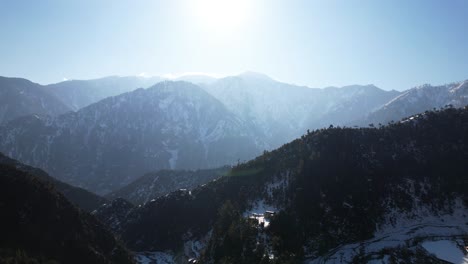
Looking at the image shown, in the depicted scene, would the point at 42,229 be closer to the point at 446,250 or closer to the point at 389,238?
the point at 389,238

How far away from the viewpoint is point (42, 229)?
149m

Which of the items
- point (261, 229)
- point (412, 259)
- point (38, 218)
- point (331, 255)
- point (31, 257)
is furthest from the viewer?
point (261, 229)

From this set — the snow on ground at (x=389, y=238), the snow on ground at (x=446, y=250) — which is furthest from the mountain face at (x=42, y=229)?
the snow on ground at (x=446, y=250)

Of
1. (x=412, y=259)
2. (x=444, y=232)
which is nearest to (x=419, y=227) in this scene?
(x=444, y=232)

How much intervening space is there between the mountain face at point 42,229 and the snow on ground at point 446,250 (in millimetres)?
133909

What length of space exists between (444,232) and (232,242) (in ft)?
337

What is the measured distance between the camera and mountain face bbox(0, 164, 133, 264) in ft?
449

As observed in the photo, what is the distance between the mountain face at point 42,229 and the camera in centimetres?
13675

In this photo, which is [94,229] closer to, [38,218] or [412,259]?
[38,218]

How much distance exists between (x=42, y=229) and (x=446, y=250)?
16578 centimetres

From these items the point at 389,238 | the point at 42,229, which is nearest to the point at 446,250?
the point at 389,238

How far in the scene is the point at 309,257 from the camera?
17775 cm

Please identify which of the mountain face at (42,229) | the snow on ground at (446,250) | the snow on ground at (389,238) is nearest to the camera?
the mountain face at (42,229)

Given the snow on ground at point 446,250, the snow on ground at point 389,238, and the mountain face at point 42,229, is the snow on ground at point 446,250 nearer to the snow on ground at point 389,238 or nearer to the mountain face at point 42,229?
the snow on ground at point 389,238
